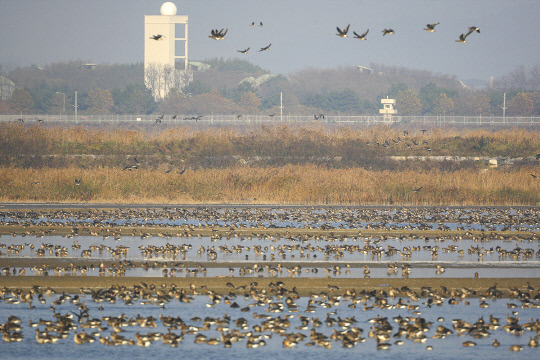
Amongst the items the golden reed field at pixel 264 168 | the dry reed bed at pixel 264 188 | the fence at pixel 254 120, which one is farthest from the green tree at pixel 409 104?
the dry reed bed at pixel 264 188

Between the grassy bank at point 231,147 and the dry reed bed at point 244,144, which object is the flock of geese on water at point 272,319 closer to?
the grassy bank at point 231,147

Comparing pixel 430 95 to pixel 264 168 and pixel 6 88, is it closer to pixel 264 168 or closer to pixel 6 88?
pixel 6 88

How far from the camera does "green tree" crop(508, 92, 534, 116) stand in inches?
6329

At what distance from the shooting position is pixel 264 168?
2420 inches

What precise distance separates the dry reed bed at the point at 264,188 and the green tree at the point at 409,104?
11384cm

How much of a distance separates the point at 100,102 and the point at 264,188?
112743 millimetres

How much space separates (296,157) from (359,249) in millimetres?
36535

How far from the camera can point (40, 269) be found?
2541 cm

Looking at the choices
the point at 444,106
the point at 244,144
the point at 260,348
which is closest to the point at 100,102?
the point at 444,106

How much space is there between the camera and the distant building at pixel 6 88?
17275 cm

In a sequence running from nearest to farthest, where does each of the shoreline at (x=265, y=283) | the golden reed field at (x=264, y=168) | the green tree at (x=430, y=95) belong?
the shoreline at (x=265, y=283) < the golden reed field at (x=264, y=168) < the green tree at (x=430, y=95)

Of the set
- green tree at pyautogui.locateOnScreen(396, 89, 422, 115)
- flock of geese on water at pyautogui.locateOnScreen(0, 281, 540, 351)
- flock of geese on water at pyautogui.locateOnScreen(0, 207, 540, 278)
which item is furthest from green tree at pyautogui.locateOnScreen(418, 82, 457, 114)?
flock of geese on water at pyautogui.locateOnScreen(0, 281, 540, 351)

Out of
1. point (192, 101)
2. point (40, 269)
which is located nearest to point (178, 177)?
point (40, 269)

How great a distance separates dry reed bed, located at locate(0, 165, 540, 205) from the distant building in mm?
124810
